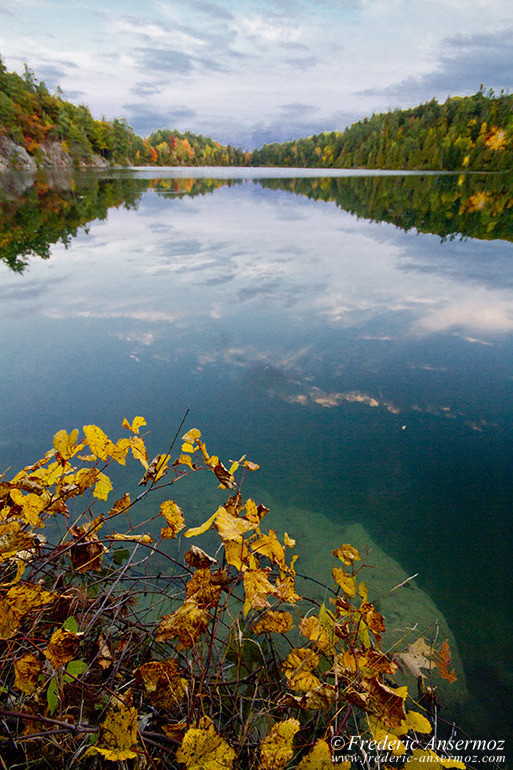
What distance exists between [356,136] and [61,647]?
96.9 meters

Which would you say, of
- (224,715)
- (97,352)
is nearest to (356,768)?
(224,715)

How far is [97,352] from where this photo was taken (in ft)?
13.7

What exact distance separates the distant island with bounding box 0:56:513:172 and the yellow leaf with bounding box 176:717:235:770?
1878 inches

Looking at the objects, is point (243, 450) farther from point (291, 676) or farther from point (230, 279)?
point (230, 279)

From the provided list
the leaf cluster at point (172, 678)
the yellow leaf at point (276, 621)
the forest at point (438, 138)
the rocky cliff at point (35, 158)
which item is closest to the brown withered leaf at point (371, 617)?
the leaf cluster at point (172, 678)

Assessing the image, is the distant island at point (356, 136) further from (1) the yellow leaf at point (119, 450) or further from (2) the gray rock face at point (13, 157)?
(1) the yellow leaf at point (119, 450)

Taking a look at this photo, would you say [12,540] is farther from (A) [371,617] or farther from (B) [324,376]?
(B) [324,376]

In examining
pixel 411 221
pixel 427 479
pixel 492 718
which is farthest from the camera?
pixel 411 221

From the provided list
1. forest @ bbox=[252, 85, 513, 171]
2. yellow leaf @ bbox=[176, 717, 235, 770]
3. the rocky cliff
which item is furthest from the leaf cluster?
forest @ bbox=[252, 85, 513, 171]

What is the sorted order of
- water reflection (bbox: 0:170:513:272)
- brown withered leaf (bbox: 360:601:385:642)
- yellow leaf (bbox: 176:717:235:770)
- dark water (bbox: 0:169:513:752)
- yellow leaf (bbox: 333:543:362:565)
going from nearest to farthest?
yellow leaf (bbox: 176:717:235:770) < brown withered leaf (bbox: 360:601:385:642) < yellow leaf (bbox: 333:543:362:565) < dark water (bbox: 0:169:513:752) < water reflection (bbox: 0:170:513:272)

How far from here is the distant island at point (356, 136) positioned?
43.0 metres

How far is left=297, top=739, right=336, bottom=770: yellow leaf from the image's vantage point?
86 cm

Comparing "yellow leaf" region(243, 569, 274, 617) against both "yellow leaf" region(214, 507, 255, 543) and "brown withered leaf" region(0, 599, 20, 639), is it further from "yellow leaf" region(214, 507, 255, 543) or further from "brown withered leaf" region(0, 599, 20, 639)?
"brown withered leaf" region(0, 599, 20, 639)

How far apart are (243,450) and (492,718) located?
75.9 inches
